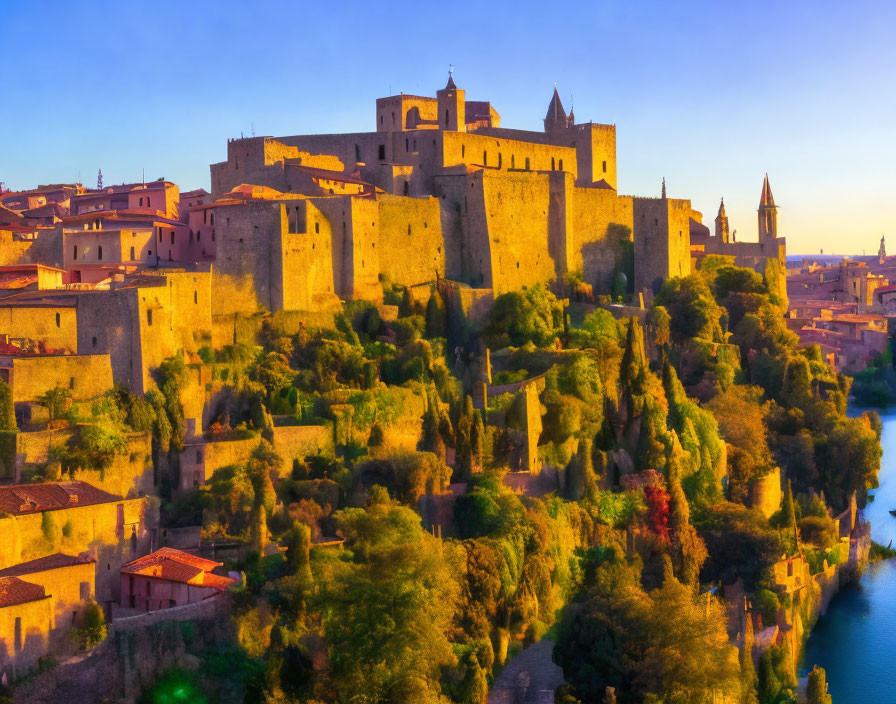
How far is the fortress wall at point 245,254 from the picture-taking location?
3712cm

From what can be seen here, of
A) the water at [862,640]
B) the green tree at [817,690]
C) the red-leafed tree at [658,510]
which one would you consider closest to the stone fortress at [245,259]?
the red-leafed tree at [658,510]

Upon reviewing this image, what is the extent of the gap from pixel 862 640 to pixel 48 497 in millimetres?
21629

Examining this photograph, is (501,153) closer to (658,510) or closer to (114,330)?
(658,510)

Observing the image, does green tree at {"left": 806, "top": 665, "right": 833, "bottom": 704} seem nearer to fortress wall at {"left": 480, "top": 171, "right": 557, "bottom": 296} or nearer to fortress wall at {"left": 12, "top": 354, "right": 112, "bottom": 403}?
fortress wall at {"left": 12, "top": 354, "right": 112, "bottom": 403}

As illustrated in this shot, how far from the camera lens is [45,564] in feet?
86.2

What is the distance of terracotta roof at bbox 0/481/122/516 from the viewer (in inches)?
1061

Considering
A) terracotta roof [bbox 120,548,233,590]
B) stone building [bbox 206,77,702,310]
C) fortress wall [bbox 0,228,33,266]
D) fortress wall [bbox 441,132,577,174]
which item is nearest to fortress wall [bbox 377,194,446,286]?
stone building [bbox 206,77,702,310]

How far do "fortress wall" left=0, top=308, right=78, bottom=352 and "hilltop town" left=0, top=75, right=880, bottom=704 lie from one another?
0.07 metres

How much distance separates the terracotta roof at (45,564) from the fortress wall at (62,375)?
4825 millimetres

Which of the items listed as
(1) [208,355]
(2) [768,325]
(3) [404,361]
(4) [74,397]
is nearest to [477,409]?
(3) [404,361]

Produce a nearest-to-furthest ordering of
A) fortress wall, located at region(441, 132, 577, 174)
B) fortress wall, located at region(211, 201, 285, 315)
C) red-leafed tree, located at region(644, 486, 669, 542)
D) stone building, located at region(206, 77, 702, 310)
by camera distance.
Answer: red-leafed tree, located at region(644, 486, 669, 542), fortress wall, located at region(211, 201, 285, 315), stone building, located at region(206, 77, 702, 310), fortress wall, located at region(441, 132, 577, 174)

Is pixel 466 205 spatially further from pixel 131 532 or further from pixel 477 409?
pixel 131 532

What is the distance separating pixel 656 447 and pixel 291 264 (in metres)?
11.0

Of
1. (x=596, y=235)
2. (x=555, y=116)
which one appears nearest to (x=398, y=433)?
(x=596, y=235)
